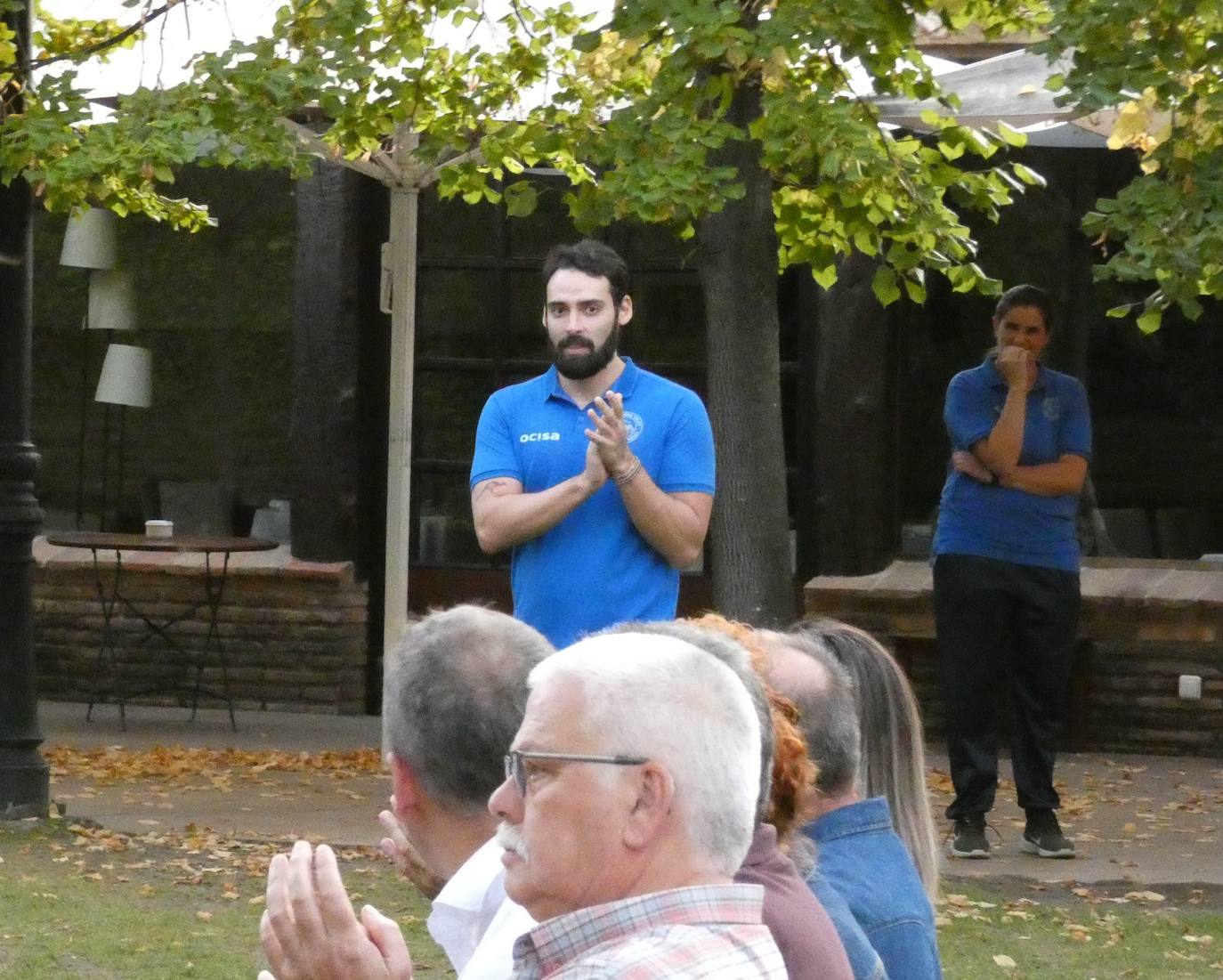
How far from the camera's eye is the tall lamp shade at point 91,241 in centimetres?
1066

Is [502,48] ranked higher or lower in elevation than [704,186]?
higher

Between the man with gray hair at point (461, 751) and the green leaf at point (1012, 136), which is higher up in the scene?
the green leaf at point (1012, 136)

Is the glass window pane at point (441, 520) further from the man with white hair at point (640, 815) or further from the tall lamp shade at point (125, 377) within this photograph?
the man with white hair at point (640, 815)

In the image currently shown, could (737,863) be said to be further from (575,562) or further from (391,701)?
(575,562)

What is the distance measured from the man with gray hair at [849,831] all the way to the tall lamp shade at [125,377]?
8.29m

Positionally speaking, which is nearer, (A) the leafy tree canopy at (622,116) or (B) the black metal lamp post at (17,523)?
(A) the leafy tree canopy at (622,116)

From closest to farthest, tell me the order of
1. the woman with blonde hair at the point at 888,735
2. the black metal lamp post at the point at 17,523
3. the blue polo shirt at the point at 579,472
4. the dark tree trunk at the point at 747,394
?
the woman with blonde hair at the point at 888,735 < the blue polo shirt at the point at 579,472 < the dark tree trunk at the point at 747,394 < the black metal lamp post at the point at 17,523

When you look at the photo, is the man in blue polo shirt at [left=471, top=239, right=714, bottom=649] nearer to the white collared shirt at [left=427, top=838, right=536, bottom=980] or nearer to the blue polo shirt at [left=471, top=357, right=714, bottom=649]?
the blue polo shirt at [left=471, top=357, right=714, bottom=649]

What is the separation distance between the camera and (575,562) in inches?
184

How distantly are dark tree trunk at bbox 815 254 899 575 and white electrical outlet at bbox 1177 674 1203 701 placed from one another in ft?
4.46

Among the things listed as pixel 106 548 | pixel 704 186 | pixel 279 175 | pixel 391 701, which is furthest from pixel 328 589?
pixel 391 701

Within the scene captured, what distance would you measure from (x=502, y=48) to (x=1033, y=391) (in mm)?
2462

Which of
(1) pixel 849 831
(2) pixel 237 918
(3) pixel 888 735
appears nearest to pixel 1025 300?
(2) pixel 237 918

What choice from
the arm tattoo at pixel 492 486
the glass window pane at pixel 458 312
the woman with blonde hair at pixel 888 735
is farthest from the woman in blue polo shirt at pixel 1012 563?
the glass window pane at pixel 458 312
